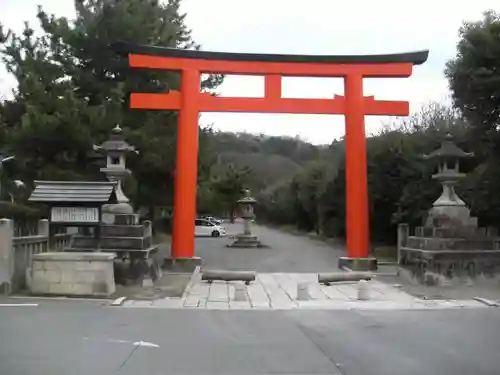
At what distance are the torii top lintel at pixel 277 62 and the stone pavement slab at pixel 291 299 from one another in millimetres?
7917

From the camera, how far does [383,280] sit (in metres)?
20.3

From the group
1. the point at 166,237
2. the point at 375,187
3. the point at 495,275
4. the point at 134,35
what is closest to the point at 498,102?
the point at 495,275

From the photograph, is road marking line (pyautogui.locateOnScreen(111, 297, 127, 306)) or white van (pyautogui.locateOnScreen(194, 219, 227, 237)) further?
white van (pyautogui.locateOnScreen(194, 219, 227, 237))

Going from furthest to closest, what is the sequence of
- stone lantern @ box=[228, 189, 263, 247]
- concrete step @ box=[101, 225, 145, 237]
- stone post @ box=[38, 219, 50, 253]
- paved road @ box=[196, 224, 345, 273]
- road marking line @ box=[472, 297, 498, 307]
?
stone lantern @ box=[228, 189, 263, 247] → paved road @ box=[196, 224, 345, 273] → stone post @ box=[38, 219, 50, 253] → concrete step @ box=[101, 225, 145, 237] → road marking line @ box=[472, 297, 498, 307]

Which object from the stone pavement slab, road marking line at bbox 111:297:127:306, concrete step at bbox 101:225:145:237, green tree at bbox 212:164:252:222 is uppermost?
green tree at bbox 212:164:252:222

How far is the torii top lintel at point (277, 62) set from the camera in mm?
23406

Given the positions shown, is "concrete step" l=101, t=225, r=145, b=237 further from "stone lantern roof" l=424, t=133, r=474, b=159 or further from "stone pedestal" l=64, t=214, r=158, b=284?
"stone lantern roof" l=424, t=133, r=474, b=159

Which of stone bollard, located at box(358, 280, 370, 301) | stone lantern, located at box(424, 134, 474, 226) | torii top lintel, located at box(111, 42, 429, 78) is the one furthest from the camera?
torii top lintel, located at box(111, 42, 429, 78)

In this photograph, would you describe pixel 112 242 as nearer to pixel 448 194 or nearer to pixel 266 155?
pixel 448 194

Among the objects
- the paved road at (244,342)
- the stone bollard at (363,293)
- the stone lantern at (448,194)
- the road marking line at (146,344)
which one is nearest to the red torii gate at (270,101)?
the stone lantern at (448,194)

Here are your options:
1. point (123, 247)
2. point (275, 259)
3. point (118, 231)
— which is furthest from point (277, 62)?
point (123, 247)

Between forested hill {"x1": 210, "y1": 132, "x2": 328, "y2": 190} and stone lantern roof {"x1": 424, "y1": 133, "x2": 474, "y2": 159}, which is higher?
forested hill {"x1": 210, "y1": 132, "x2": 328, "y2": 190}

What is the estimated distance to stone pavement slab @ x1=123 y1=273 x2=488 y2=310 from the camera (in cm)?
1446

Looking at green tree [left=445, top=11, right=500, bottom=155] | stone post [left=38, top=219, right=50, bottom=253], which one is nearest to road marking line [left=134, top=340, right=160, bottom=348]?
stone post [left=38, top=219, right=50, bottom=253]
